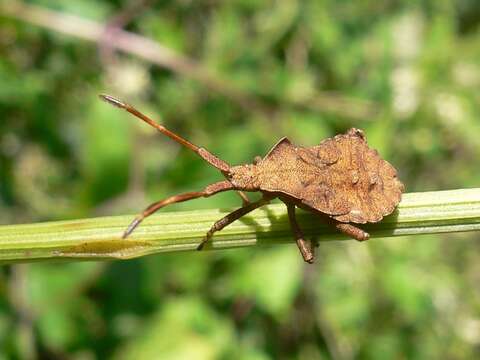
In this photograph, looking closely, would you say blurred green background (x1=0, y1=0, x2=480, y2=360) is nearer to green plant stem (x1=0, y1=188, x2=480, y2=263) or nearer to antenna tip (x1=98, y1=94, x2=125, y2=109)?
antenna tip (x1=98, y1=94, x2=125, y2=109)

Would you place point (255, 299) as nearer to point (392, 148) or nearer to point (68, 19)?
point (392, 148)

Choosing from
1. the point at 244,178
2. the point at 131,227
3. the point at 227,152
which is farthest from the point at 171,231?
the point at 227,152

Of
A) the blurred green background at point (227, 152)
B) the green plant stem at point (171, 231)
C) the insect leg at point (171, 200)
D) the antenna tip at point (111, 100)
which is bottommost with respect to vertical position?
A: the green plant stem at point (171, 231)

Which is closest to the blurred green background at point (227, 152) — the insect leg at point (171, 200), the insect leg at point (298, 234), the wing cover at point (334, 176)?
the wing cover at point (334, 176)

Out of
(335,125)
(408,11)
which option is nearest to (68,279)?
(335,125)

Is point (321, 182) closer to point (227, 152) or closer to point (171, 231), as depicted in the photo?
point (171, 231)

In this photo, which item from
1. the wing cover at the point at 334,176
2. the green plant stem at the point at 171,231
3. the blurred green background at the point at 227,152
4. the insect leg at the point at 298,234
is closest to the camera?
the green plant stem at the point at 171,231

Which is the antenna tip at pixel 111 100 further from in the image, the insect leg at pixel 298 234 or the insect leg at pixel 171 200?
the insect leg at pixel 298 234

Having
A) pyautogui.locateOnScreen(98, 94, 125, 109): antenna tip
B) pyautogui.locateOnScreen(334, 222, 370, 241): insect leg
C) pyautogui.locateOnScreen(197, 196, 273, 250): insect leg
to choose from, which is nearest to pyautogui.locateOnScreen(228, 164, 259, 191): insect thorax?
pyautogui.locateOnScreen(197, 196, 273, 250): insect leg
